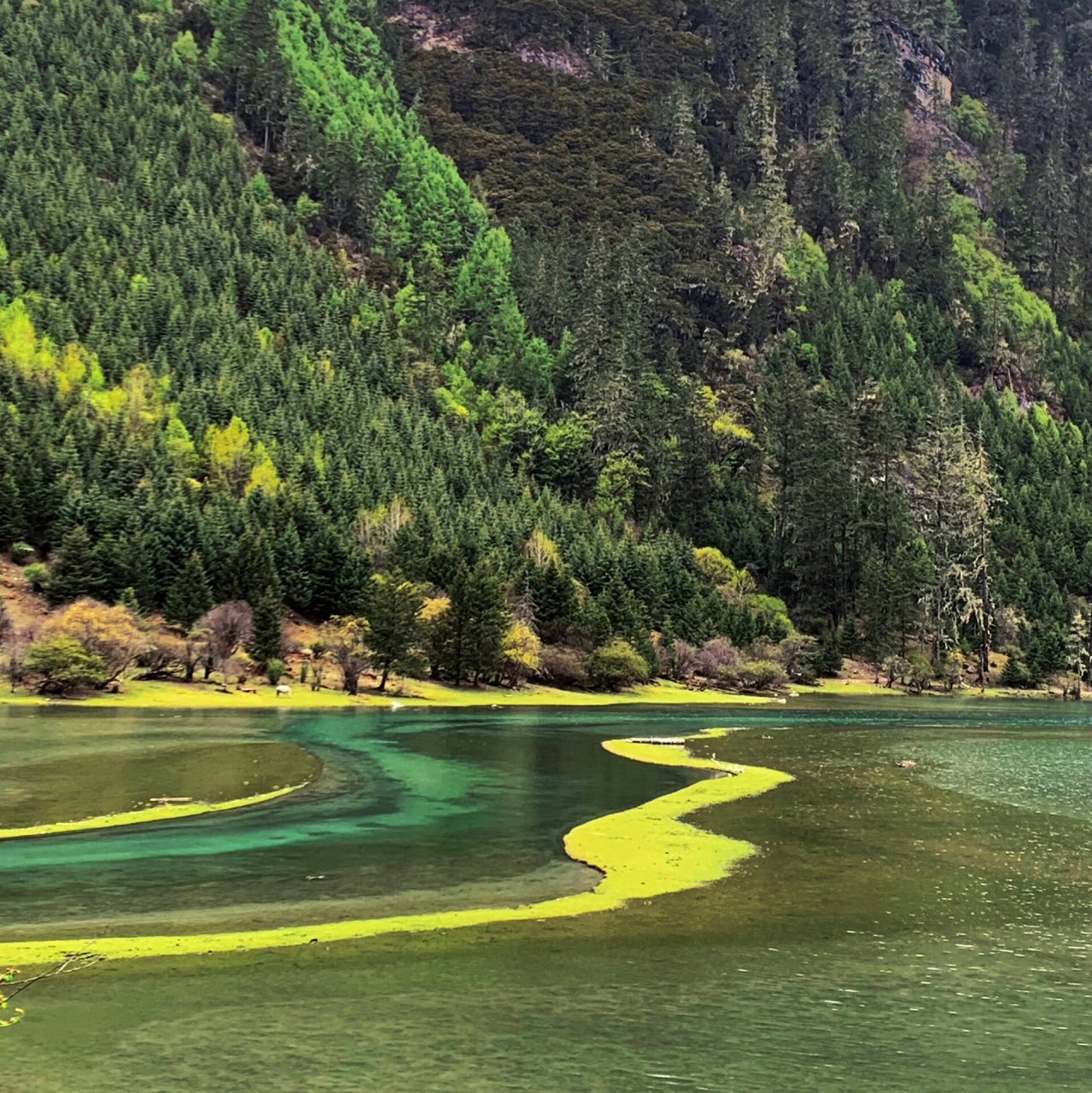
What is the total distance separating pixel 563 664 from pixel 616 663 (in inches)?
235

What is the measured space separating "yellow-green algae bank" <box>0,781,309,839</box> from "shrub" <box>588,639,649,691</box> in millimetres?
64763

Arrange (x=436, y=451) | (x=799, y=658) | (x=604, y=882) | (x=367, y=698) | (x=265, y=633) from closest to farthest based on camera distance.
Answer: (x=604, y=882)
(x=367, y=698)
(x=265, y=633)
(x=799, y=658)
(x=436, y=451)

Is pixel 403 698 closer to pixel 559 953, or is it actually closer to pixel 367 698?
pixel 367 698

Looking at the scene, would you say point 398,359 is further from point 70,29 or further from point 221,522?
point 70,29

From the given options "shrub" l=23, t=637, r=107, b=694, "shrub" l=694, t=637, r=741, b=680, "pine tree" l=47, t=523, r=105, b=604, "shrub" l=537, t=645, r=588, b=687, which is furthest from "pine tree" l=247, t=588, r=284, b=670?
"shrub" l=694, t=637, r=741, b=680

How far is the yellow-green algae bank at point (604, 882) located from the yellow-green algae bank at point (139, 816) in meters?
11.6

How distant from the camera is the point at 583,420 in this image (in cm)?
17050

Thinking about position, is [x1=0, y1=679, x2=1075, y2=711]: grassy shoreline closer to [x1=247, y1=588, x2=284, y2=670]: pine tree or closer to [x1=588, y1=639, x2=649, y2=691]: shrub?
[x1=588, y1=639, x2=649, y2=691]: shrub

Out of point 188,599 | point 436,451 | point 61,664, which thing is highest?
point 436,451

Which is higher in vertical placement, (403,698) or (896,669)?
(896,669)

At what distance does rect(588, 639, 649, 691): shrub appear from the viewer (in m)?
102

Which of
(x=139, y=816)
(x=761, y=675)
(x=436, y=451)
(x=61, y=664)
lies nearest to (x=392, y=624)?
(x=61, y=664)

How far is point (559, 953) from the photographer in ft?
65.8

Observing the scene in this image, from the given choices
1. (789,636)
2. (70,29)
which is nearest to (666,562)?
(789,636)
